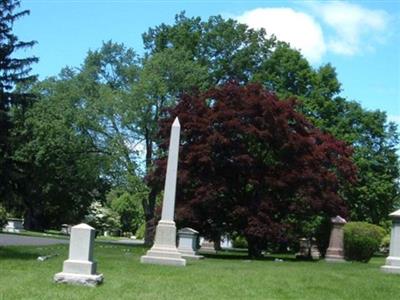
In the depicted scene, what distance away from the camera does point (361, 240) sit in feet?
89.7

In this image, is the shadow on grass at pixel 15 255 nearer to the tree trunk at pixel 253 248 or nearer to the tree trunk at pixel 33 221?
the tree trunk at pixel 253 248

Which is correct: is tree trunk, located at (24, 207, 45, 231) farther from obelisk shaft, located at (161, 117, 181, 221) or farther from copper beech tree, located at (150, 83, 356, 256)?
obelisk shaft, located at (161, 117, 181, 221)

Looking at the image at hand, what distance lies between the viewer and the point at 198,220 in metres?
28.0

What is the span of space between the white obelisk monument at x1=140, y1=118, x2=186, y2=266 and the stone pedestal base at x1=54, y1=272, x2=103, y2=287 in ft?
25.3

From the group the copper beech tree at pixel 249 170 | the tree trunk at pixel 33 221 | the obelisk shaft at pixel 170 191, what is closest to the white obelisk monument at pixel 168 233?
the obelisk shaft at pixel 170 191

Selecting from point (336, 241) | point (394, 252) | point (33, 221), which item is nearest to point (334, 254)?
point (336, 241)

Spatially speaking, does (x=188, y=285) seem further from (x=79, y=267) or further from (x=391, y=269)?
(x=391, y=269)

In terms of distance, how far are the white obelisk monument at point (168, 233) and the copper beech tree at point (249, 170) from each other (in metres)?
5.54

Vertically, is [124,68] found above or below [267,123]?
above

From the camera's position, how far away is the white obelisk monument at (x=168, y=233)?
→ 803 inches

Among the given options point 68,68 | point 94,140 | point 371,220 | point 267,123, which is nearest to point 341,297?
point 267,123

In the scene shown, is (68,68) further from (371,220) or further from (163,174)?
(371,220)

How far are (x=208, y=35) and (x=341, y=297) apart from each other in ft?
113

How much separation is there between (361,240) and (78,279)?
17455 mm
